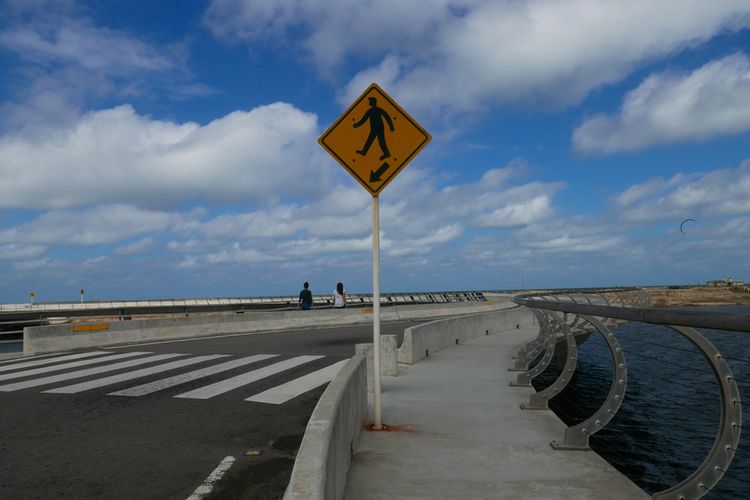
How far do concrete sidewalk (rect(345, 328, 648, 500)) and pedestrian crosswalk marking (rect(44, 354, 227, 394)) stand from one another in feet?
16.5

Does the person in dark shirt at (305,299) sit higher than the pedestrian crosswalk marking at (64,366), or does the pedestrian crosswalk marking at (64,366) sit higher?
the person in dark shirt at (305,299)

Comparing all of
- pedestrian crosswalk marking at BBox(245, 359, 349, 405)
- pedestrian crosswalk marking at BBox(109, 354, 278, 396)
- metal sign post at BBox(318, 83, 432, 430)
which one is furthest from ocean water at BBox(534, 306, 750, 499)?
pedestrian crosswalk marking at BBox(109, 354, 278, 396)

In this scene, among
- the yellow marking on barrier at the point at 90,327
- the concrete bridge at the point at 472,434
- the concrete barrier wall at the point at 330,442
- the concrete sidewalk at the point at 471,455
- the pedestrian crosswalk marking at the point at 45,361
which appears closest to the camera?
the concrete barrier wall at the point at 330,442

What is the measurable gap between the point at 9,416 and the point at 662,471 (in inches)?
368

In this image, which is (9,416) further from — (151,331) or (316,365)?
(151,331)

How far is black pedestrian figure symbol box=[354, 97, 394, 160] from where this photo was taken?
6.63m

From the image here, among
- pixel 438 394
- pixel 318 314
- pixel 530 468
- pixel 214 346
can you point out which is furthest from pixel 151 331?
pixel 530 468

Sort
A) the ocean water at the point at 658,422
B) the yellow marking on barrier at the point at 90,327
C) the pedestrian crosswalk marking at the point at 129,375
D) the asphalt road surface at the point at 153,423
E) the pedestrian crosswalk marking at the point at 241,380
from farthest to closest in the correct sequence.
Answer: the yellow marking on barrier at the point at 90,327
the pedestrian crosswalk marking at the point at 129,375
the pedestrian crosswalk marking at the point at 241,380
the ocean water at the point at 658,422
the asphalt road surface at the point at 153,423

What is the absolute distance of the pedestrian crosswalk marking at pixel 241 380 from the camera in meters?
9.30

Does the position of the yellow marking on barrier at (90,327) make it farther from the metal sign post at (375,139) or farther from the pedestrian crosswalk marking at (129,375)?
the metal sign post at (375,139)

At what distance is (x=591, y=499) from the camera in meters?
4.57

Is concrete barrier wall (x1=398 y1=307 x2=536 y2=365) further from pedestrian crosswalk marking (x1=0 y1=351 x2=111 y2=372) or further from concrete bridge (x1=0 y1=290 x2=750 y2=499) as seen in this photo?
pedestrian crosswalk marking (x1=0 y1=351 x2=111 y2=372)

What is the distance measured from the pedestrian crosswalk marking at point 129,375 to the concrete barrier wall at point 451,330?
467 centimetres

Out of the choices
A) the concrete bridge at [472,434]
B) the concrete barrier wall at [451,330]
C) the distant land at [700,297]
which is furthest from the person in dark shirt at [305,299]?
the distant land at [700,297]
